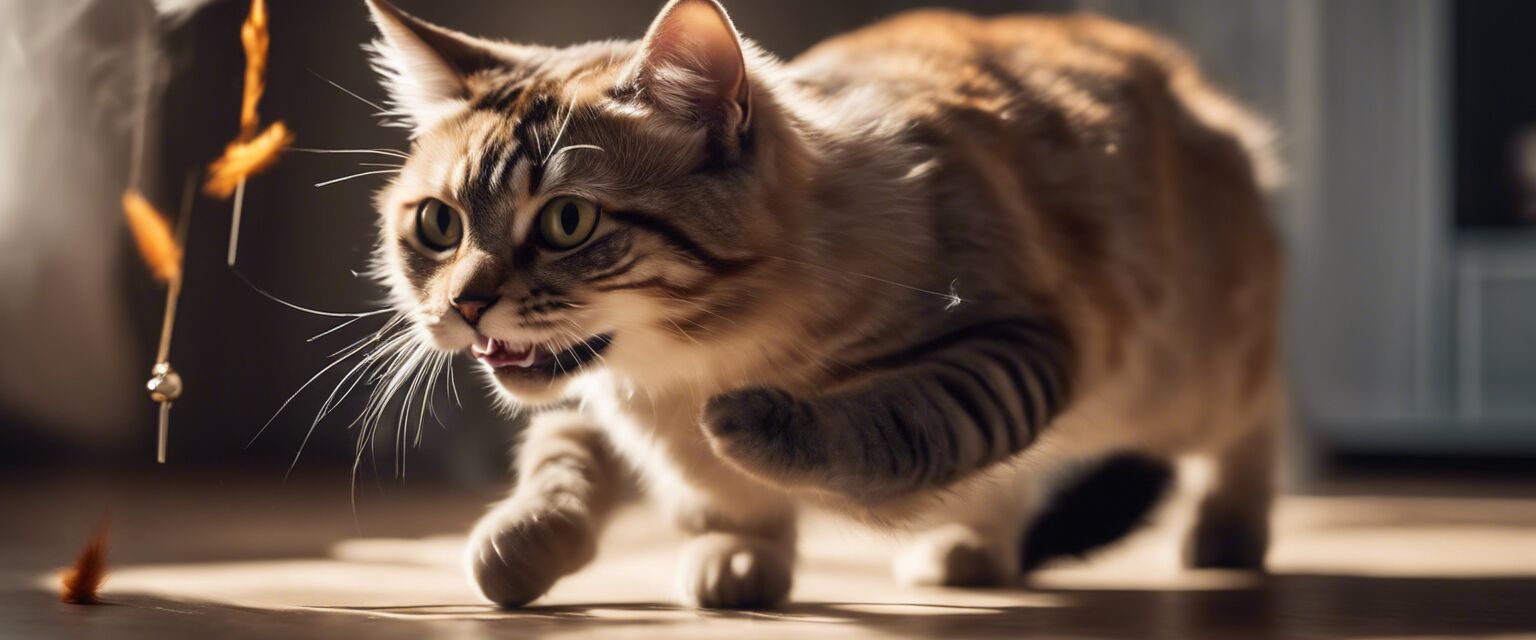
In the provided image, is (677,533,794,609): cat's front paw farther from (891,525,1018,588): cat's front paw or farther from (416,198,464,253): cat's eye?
(416,198,464,253): cat's eye

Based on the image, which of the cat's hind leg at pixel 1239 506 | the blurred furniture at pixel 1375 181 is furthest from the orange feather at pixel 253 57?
the blurred furniture at pixel 1375 181

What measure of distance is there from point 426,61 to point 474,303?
0.93ft

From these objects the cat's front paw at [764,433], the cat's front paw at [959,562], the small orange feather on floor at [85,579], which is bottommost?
the small orange feather on floor at [85,579]

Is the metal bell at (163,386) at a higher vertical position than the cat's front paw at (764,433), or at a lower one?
higher

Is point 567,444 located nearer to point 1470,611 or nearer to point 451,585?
point 451,585

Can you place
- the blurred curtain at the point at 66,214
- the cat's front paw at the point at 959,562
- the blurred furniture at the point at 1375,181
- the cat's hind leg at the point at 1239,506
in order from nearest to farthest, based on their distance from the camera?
the blurred curtain at the point at 66,214 < the cat's front paw at the point at 959,562 < the cat's hind leg at the point at 1239,506 < the blurred furniture at the point at 1375,181

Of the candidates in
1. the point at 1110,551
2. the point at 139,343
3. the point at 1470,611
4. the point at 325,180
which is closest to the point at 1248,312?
the point at 1110,551

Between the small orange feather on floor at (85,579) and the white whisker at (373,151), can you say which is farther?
the white whisker at (373,151)

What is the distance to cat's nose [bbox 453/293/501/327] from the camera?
1091 mm

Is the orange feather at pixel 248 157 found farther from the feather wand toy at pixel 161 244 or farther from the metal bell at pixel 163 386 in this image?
the metal bell at pixel 163 386

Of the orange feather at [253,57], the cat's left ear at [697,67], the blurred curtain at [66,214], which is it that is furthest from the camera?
the blurred curtain at [66,214]

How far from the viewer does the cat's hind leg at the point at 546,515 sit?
3.90 ft

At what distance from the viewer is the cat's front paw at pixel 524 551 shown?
1185 mm

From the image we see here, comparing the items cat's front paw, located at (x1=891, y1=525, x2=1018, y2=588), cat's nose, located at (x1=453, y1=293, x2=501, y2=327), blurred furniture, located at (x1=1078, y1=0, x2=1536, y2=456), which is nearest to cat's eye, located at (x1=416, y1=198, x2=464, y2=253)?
cat's nose, located at (x1=453, y1=293, x2=501, y2=327)
